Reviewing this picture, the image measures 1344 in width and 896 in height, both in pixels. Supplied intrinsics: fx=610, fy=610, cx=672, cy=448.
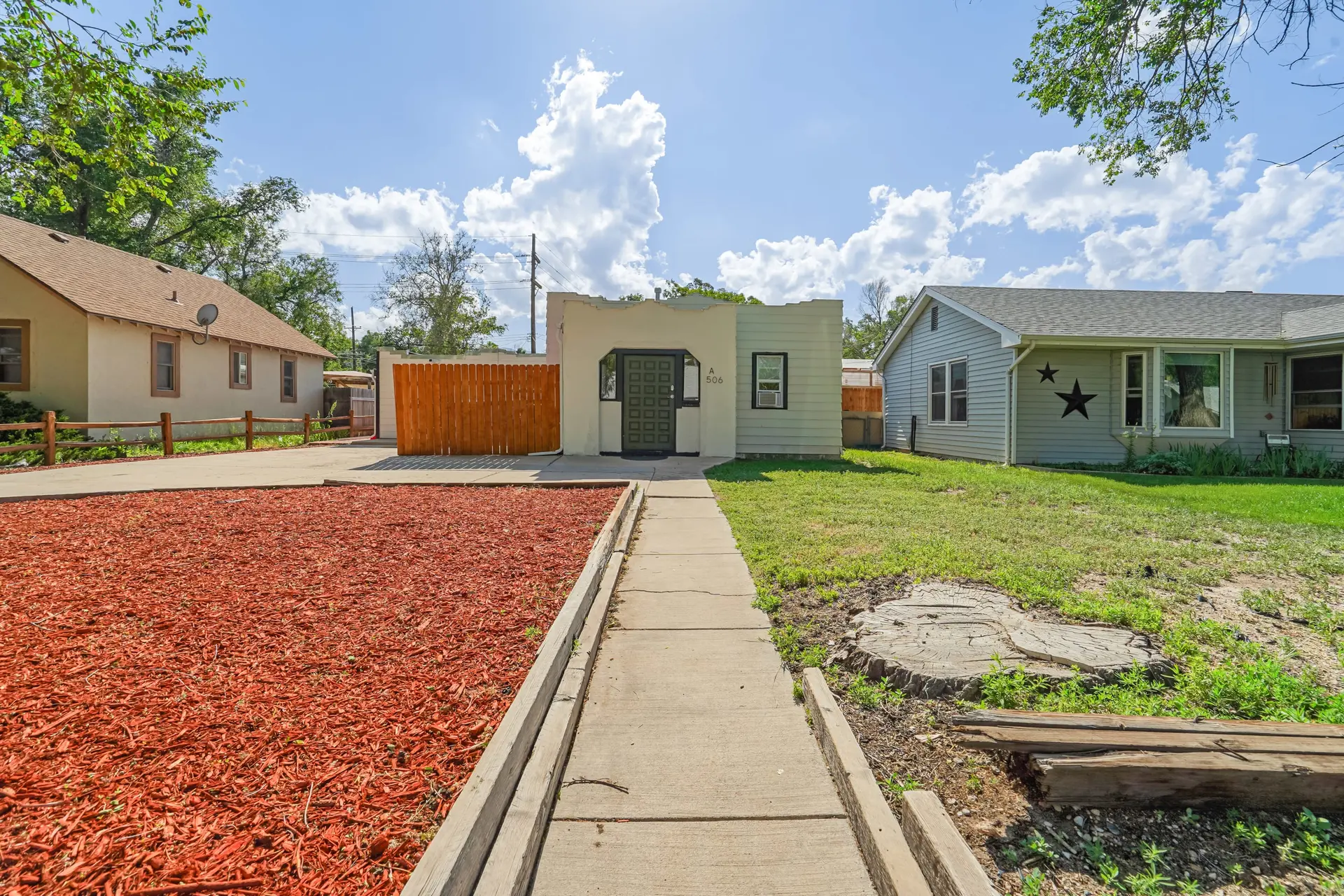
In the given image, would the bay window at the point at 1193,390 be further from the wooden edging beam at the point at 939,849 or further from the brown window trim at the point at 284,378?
the brown window trim at the point at 284,378

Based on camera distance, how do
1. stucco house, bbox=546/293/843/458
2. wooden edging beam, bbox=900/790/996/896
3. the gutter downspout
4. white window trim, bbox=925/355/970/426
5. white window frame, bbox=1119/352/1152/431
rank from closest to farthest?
1. wooden edging beam, bbox=900/790/996/896
2. white window frame, bbox=1119/352/1152/431
3. the gutter downspout
4. stucco house, bbox=546/293/843/458
5. white window trim, bbox=925/355/970/426

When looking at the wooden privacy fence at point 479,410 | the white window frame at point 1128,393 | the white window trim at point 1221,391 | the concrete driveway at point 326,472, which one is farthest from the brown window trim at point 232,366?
the white window trim at point 1221,391

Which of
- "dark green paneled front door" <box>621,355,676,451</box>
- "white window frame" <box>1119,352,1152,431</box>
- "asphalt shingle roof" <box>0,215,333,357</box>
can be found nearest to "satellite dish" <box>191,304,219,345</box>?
"asphalt shingle roof" <box>0,215,333,357</box>

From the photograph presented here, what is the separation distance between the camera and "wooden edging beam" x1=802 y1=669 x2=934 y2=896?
1.61m

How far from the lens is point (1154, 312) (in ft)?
44.7

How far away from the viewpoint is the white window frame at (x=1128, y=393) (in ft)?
39.8

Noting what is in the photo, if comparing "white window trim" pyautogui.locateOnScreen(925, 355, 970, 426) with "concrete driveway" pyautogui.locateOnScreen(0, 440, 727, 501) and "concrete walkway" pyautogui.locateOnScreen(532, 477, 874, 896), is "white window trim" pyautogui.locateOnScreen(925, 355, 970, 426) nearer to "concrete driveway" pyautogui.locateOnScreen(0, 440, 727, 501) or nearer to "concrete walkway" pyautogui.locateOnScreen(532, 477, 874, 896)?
"concrete driveway" pyautogui.locateOnScreen(0, 440, 727, 501)

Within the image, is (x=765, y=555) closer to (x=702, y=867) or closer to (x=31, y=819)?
(x=702, y=867)

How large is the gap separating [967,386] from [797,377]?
4407mm

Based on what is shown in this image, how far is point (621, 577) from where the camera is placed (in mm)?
4484

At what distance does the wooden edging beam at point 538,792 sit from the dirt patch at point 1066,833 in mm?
1098

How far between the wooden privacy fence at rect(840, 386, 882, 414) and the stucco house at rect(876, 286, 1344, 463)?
553 centimetres

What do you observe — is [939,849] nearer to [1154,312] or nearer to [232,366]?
[1154,312]

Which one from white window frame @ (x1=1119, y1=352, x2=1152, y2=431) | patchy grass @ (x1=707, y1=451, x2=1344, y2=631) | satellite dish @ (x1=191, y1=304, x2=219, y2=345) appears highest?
satellite dish @ (x1=191, y1=304, x2=219, y2=345)
